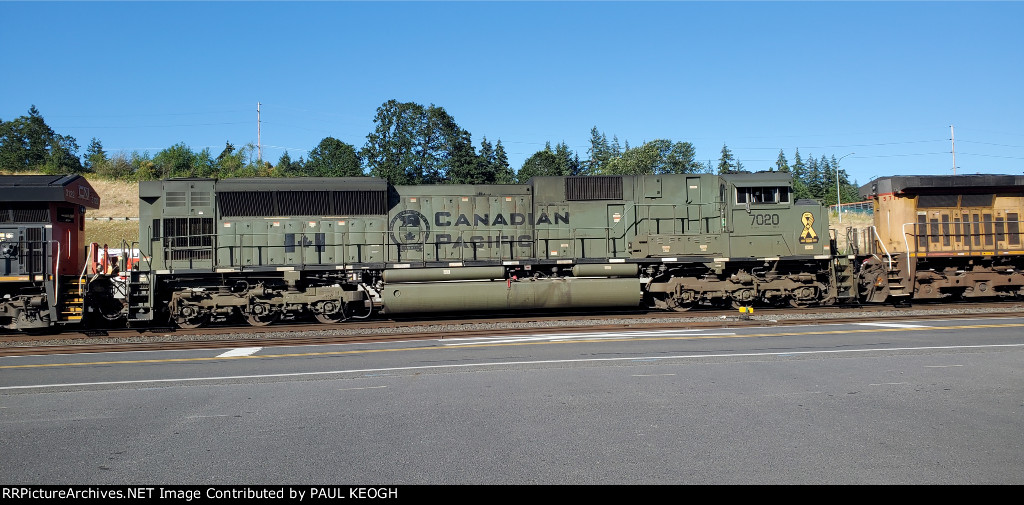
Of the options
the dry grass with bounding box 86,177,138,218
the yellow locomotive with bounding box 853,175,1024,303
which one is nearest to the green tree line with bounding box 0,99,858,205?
the dry grass with bounding box 86,177,138,218

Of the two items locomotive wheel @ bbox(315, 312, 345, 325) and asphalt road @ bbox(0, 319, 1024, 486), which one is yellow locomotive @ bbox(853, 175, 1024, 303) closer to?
asphalt road @ bbox(0, 319, 1024, 486)

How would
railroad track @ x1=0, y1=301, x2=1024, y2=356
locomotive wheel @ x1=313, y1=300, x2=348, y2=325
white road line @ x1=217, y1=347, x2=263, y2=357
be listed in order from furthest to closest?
1. locomotive wheel @ x1=313, y1=300, x2=348, y2=325
2. railroad track @ x1=0, y1=301, x2=1024, y2=356
3. white road line @ x1=217, y1=347, x2=263, y2=357

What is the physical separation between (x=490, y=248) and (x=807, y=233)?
814 centimetres

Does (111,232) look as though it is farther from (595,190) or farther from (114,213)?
(595,190)

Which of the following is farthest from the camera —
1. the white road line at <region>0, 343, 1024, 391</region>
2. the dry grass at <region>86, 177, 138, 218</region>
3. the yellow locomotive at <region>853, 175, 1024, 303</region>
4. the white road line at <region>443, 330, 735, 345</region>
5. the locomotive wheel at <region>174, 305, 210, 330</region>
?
the dry grass at <region>86, 177, 138, 218</region>

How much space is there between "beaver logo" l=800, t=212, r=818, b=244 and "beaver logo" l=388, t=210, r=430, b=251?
9.57 meters

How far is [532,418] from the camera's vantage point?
17.6ft

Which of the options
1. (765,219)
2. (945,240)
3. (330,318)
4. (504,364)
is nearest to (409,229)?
(330,318)

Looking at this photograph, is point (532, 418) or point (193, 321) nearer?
point (532, 418)

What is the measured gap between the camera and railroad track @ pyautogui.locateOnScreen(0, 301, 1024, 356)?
38.7ft

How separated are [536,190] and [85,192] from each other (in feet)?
36.2

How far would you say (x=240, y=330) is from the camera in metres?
13.7

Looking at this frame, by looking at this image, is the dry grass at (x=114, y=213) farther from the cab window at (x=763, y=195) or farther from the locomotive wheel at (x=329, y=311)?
the cab window at (x=763, y=195)

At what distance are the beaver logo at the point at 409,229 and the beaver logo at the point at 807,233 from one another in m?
9.57
